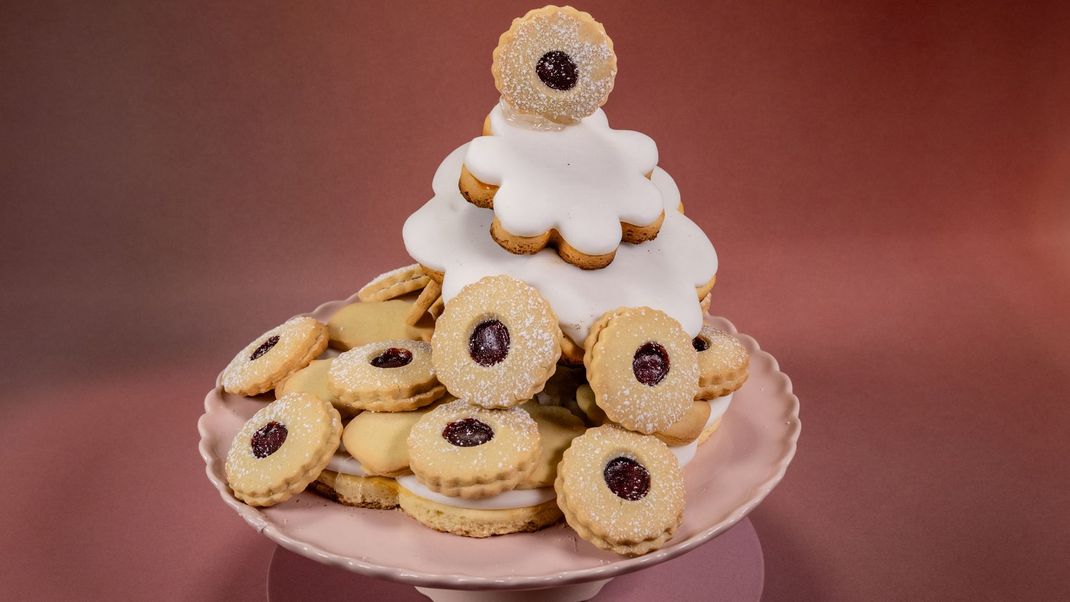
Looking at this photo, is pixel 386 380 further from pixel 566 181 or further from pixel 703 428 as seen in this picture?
pixel 703 428

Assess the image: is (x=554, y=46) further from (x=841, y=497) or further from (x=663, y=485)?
(x=841, y=497)

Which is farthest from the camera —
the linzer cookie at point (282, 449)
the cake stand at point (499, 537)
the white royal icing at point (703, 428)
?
the white royal icing at point (703, 428)

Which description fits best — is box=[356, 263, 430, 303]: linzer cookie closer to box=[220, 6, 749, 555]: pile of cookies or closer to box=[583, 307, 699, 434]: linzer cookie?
box=[220, 6, 749, 555]: pile of cookies

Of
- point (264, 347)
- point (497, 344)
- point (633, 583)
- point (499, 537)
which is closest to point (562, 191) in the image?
point (497, 344)

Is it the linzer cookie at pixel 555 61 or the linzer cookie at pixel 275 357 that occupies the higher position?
the linzer cookie at pixel 555 61

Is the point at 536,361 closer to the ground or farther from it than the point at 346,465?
farther from it

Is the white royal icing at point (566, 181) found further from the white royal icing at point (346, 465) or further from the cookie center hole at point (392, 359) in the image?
the white royal icing at point (346, 465)

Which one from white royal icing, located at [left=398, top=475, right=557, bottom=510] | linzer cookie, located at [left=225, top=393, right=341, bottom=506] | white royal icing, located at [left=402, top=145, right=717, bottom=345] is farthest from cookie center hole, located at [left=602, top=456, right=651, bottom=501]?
linzer cookie, located at [left=225, top=393, right=341, bottom=506]

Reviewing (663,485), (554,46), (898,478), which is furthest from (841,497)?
(554,46)

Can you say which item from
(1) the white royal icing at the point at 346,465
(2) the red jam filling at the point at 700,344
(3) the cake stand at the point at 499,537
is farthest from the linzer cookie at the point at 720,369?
(1) the white royal icing at the point at 346,465
